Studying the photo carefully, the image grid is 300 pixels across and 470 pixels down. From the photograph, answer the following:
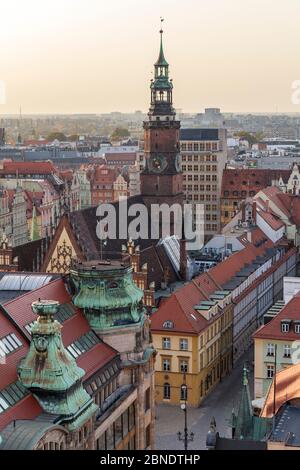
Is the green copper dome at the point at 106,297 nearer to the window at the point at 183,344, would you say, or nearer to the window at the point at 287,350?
the window at the point at 287,350

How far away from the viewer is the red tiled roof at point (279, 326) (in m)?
74.8

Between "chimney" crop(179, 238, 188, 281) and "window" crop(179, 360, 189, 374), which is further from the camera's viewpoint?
"chimney" crop(179, 238, 188, 281)

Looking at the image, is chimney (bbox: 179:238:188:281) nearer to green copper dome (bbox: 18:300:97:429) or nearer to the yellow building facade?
the yellow building facade

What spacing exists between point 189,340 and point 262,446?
34639 mm

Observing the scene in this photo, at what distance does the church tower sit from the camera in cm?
11269

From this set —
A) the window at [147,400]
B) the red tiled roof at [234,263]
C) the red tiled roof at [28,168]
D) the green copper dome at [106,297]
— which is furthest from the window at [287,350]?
the red tiled roof at [28,168]

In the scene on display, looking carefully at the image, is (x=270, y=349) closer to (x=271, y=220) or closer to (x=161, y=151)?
(x=161, y=151)

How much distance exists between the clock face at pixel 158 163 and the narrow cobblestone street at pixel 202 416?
3393cm

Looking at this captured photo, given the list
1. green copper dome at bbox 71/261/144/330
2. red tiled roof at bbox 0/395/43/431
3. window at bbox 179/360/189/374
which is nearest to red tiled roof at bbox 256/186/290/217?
window at bbox 179/360/189/374

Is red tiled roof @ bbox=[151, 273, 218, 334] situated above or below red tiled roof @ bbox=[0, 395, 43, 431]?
below

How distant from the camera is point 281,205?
136m

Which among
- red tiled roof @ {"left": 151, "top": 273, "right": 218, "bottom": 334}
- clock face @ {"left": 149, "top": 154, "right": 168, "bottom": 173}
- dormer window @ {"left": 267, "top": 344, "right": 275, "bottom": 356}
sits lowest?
dormer window @ {"left": 267, "top": 344, "right": 275, "bottom": 356}
